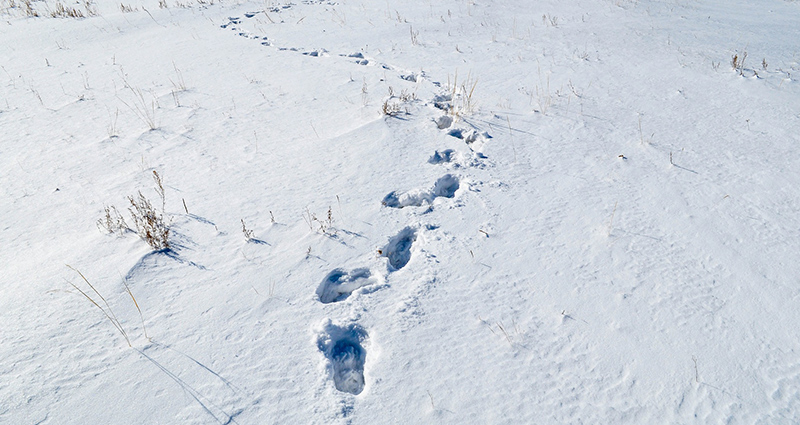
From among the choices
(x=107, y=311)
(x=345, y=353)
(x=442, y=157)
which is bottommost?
(x=345, y=353)

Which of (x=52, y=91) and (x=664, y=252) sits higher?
(x=52, y=91)

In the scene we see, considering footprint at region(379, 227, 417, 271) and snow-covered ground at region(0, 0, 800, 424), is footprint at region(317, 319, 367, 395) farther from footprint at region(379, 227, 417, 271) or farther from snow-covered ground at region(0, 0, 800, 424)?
footprint at region(379, 227, 417, 271)

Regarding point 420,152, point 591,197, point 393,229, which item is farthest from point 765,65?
point 393,229

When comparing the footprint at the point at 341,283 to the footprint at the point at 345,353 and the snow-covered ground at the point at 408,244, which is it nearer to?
the snow-covered ground at the point at 408,244

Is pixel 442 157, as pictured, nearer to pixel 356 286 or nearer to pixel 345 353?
pixel 356 286

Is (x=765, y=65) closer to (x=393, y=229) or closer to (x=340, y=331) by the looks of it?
(x=393, y=229)

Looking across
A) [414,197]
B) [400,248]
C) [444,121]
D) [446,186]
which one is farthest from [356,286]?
[444,121]

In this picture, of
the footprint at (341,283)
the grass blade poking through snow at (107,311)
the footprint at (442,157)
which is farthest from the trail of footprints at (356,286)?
the grass blade poking through snow at (107,311)
